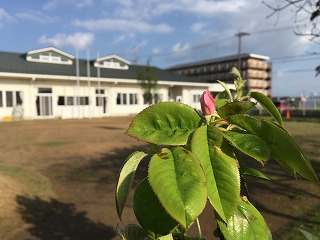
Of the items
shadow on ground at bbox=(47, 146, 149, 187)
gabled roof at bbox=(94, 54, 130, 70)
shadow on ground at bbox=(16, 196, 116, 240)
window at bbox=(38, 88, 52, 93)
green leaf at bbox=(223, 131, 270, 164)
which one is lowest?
shadow on ground at bbox=(16, 196, 116, 240)

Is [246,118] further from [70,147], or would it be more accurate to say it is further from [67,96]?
[67,96]

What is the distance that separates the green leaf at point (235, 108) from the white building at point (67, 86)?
92.7 feet

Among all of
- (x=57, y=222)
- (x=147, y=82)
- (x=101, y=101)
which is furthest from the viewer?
(x=147, y=82)

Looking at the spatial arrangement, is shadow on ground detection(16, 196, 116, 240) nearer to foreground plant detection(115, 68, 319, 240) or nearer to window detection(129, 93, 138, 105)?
foreground plant detection(115, 68, 319, 240)

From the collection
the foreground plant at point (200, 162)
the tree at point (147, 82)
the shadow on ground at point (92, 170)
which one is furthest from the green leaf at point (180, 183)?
the tree at point (147, 82)

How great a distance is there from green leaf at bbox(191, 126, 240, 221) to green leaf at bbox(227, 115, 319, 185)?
0.09 meters

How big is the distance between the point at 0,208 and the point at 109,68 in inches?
1297

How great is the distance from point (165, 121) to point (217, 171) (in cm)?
18

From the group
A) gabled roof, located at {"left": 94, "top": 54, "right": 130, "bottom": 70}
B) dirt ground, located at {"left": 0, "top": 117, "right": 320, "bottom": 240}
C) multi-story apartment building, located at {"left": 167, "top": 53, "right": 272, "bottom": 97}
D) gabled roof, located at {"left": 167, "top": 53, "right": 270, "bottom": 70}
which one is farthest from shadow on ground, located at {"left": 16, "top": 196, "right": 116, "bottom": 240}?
gabled roof, located at {"left": 167, "top": 53, "right": 270, "bottom": 70}

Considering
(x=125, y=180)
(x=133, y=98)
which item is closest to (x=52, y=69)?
(x=133, y=98)

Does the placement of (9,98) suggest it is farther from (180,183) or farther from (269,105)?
(180,183)

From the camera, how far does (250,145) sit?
78cm

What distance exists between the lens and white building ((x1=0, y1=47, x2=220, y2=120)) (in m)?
27.6

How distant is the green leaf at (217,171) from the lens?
2.19ft
